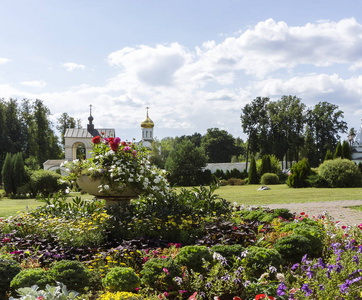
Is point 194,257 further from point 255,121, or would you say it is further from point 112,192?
point 255,121

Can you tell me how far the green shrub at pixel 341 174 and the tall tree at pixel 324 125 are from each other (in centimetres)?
2138

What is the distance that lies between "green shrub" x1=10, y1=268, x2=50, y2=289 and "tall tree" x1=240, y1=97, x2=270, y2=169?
40.6 m

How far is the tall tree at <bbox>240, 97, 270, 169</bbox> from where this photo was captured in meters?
42.6

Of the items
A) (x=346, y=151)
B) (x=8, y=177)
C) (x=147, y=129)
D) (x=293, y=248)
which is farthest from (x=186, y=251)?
(x=147, y=129)

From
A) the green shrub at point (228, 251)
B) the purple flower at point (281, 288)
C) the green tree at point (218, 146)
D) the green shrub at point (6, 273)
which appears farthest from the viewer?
the green tree at point (218, 146)

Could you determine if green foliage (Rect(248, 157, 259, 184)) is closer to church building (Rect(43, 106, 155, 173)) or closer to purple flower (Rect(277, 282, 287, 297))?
church building (Rect(43, 106, 155, 173))

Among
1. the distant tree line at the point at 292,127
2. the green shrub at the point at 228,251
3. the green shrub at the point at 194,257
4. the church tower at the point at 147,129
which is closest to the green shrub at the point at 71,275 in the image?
the green shrub at the point at 194,257

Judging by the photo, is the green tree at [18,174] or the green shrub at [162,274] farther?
the green tree at [18,174]

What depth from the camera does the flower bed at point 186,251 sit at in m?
2.97

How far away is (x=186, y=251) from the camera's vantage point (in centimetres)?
349

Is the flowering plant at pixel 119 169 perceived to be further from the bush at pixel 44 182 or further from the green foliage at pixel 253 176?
the green foliage at pixel 253 176

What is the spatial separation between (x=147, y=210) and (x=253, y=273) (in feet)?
10.6

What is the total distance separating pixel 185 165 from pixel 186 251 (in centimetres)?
2541

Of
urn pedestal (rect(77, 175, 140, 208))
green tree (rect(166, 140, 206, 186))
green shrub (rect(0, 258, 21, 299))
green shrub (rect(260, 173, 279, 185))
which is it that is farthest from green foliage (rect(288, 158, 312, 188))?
green shrub (rect(0, 258, 21, 299))
